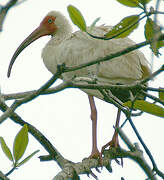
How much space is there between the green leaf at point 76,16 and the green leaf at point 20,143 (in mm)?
816

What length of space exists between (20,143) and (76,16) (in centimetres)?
98

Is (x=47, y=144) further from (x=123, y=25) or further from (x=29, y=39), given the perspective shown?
(x=29, y=39)

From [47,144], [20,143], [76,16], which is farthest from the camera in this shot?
[47,144]

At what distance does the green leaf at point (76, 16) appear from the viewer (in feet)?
8.73

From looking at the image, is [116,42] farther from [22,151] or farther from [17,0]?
[17,0]

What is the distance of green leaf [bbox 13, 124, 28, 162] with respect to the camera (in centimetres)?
289

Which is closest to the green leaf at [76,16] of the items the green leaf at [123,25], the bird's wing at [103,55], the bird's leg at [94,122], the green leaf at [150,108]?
the green leaf at [123,25]

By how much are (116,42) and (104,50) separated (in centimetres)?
20

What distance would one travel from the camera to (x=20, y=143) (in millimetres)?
2898

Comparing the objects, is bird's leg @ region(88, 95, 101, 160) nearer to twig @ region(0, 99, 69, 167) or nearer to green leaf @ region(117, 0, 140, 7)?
twig @ region(0, 99, 69, 167)

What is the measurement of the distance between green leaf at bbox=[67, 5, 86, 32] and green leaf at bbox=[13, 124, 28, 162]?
82cm

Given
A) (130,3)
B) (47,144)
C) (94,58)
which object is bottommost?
(47,144)

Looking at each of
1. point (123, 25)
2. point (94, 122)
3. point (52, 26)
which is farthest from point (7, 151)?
point (52, 26)

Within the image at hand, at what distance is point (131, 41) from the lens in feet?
Answer: 18.5
